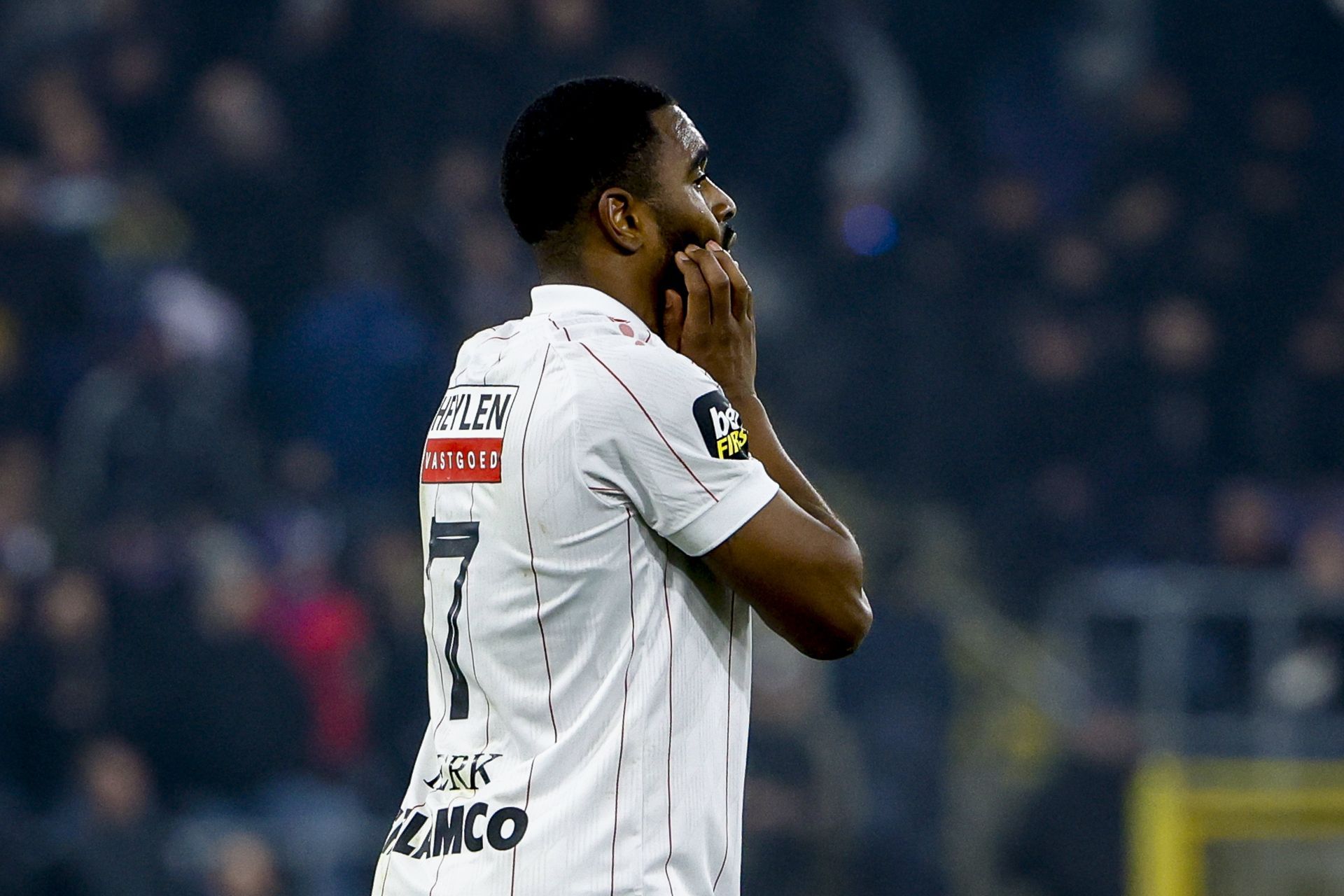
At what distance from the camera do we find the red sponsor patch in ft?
6.69

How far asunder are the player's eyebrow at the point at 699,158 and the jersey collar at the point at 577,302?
0.18 metres

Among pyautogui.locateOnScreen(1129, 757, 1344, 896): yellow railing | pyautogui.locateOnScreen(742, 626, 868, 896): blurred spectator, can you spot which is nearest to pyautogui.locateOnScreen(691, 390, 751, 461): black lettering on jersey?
pyautogui.locateOnScreen(1129, 757, 1344, 896): yellow railing

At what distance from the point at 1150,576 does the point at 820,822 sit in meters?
1.73

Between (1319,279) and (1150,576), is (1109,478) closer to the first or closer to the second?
(1150,576)

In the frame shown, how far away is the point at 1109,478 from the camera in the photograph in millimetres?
8078

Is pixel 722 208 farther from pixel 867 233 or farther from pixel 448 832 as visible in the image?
pixel 867 233

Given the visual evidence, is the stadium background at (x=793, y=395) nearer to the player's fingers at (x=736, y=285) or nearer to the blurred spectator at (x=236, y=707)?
the blurred spectator at (x=236, y=707)

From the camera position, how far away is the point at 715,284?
6.84 feet

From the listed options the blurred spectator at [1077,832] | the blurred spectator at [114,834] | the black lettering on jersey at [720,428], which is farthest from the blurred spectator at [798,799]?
the black lettering on jersey at [720,428]

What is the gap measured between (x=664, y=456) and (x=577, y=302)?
24cm

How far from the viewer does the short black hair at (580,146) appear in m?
2.07

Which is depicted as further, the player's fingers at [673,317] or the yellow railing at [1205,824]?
the yellow railing at [1205,824]

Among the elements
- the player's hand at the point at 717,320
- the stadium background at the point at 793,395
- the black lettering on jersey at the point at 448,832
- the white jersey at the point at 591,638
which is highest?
the stadium background at the point at 793,395

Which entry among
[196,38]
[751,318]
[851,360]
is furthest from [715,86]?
[751,318]
